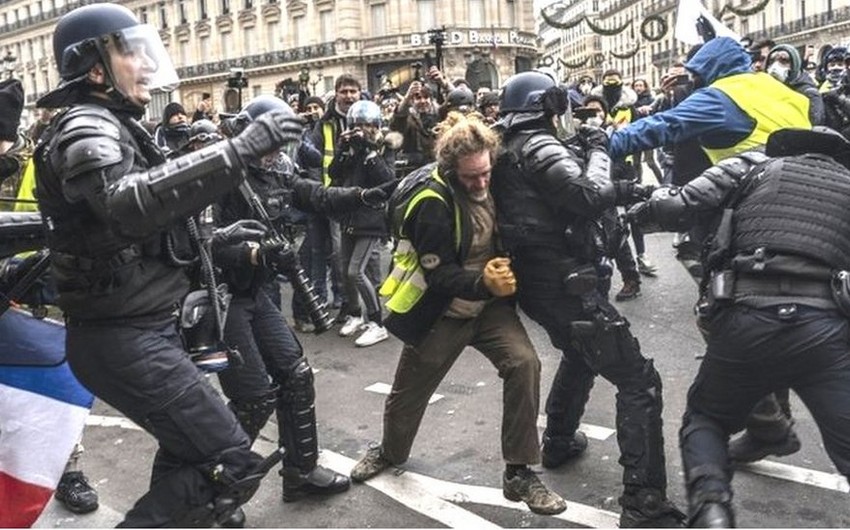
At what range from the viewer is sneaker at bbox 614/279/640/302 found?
747cm

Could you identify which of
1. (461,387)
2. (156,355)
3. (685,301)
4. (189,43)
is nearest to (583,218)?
(156,355)

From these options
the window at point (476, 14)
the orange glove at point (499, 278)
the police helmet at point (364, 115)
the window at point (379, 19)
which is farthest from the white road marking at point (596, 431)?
the window at point (379, 19)

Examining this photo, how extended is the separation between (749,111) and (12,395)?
344cm

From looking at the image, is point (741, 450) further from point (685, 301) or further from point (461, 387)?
point (685, 301)

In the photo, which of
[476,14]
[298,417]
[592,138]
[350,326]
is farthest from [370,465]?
[476,14]

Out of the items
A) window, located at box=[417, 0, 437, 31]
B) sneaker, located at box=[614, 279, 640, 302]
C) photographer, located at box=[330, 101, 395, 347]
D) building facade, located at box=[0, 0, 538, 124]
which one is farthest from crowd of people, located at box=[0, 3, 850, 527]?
window, located at box=[417, 0, 437, 31]

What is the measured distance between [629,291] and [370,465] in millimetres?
3978

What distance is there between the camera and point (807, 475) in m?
3.87

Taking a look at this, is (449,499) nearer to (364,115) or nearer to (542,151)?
(542,151)

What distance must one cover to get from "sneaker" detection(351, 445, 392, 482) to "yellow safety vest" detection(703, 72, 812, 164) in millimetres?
2251

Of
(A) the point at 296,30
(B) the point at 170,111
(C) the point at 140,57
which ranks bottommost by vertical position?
(B) the point at 170,111

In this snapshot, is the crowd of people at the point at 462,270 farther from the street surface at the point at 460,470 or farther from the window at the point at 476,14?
the window at the point at 476,14

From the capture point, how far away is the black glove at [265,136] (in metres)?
2.40

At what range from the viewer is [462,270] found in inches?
144
